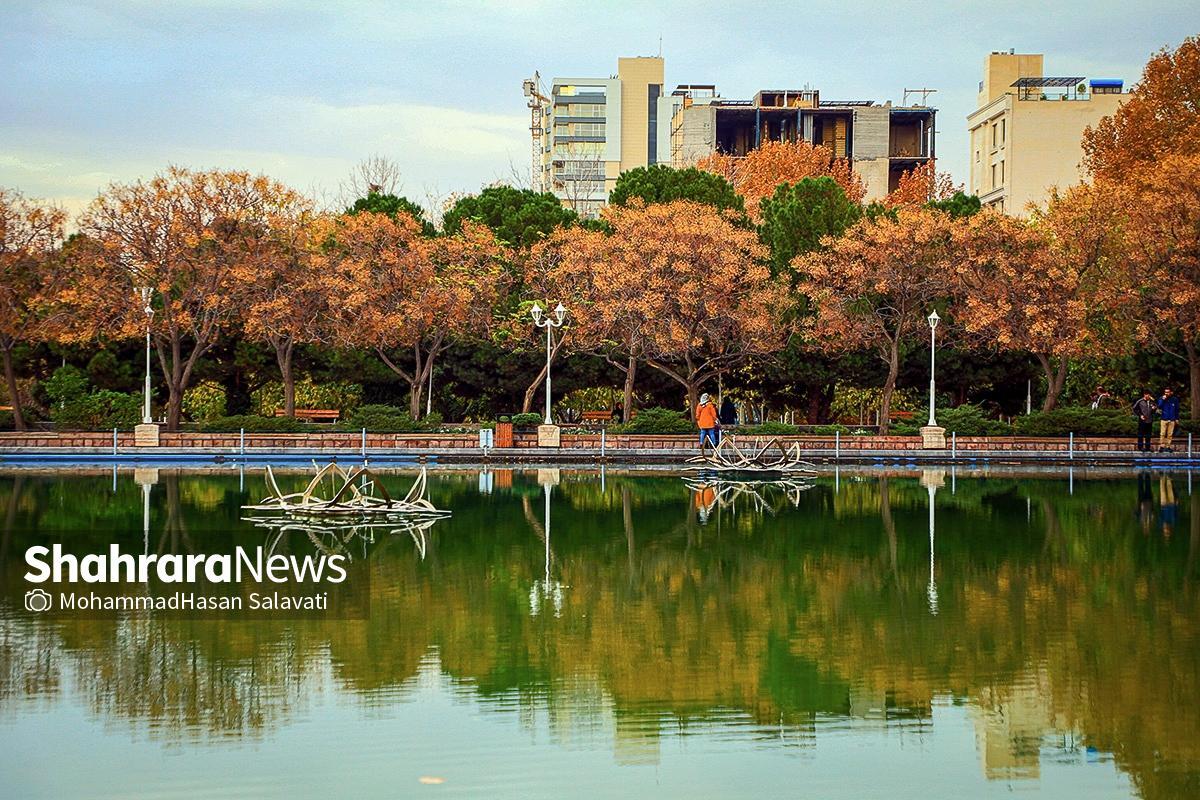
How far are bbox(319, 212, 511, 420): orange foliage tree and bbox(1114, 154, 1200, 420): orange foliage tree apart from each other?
19810mm

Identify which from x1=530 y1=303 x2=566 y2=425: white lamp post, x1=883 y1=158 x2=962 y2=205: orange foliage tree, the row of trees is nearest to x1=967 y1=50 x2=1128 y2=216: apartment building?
x1=883 y1=158 x2=962 y2=205: orange foliage tree

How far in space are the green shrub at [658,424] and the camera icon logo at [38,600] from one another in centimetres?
2833

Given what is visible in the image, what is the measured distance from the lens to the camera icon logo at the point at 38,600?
14.3m

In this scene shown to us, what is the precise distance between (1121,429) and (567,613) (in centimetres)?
3204

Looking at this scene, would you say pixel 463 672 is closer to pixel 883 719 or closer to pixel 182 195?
pixel 883 719

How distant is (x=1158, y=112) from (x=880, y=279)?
64.9 ft

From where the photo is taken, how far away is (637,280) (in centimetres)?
4412

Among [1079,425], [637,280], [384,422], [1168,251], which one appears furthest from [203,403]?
[1168,251]

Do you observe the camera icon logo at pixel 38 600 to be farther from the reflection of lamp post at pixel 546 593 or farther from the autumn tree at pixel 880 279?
the autumn tree at pixel 880 279

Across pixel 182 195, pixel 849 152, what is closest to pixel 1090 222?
pixel 182 195

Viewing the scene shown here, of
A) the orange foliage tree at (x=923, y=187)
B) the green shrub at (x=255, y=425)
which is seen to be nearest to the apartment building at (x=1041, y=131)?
the orange foliage tree at (x=923, y=187)

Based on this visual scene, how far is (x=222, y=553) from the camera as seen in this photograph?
1820cm

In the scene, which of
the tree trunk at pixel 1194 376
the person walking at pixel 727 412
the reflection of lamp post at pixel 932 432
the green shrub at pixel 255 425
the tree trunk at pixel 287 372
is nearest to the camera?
the reflection of lamp post at pixel 932 432

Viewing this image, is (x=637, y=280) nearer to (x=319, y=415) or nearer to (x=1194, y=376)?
(x=319, y=415)
